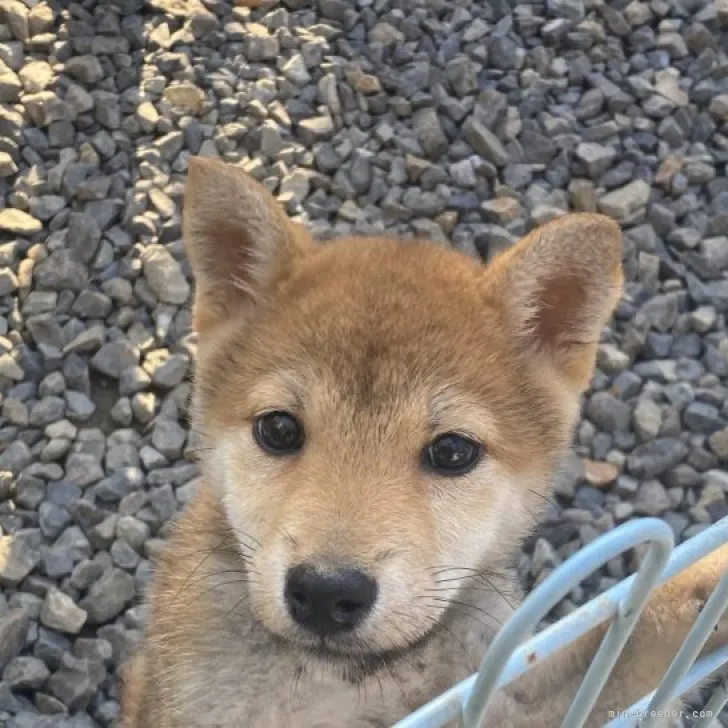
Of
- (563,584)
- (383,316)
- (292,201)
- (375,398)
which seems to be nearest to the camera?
(563,584)

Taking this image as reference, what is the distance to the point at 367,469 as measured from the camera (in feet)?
6.34

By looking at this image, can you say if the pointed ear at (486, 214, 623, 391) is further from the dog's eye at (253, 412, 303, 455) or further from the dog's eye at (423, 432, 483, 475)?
Answer: the dog's eye at (253, 412, 303, 455)

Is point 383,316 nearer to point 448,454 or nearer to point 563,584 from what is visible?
point 448,454

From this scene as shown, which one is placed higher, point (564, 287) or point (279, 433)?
point (564, 287)

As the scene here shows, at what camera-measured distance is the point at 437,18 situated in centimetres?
459

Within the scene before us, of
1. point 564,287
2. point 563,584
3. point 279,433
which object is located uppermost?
point 563,584

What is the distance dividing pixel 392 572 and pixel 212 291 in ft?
2.84

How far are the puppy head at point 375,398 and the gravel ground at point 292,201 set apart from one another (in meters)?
1.19

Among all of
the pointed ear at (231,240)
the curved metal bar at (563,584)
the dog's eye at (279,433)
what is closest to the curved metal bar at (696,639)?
the curved metal bar at (563,584)

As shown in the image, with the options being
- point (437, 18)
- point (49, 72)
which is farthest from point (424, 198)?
point (49, 72)

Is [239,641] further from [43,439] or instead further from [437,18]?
[437,18]

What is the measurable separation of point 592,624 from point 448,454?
67 centimetres

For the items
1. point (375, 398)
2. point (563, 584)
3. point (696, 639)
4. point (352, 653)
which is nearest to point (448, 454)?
point (375, 398)

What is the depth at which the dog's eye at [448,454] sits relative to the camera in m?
2.05
